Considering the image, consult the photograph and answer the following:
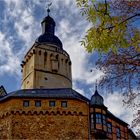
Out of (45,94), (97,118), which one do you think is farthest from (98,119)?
(45,94)

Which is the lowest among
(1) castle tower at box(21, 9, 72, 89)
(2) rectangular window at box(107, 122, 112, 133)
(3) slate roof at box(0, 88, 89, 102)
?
(2) rectangular window at box(107, 122, 112, 133)

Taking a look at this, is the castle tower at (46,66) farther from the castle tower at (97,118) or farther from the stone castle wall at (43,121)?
the stone castle wall at (43,121)

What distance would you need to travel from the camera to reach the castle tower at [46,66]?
5228 cm

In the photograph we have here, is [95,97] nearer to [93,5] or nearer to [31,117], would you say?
[31,117]

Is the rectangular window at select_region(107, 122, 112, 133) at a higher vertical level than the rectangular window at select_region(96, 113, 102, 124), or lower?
lower

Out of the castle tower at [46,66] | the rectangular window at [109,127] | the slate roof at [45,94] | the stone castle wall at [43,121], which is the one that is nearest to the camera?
the stone castle wall at [43,121]

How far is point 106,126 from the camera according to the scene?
3622cm

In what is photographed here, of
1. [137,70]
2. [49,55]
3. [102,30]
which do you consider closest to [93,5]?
[102,30]

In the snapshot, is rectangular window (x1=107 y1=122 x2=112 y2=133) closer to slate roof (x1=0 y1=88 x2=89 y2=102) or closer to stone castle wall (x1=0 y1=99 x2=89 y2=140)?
stone castle wall (x1=0 y1=99 x2=89 y2=140)

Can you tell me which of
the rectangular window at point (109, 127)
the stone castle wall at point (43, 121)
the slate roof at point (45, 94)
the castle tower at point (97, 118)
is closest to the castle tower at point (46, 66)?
the slate roof at point (45, 94)

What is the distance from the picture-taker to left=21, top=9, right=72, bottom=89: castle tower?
52.3 metres

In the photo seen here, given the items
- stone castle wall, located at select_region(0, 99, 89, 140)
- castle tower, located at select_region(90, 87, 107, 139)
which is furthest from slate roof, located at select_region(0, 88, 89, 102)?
castle tower, located at select_region(90, 87, 107, 139)

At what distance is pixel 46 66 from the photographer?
174ft

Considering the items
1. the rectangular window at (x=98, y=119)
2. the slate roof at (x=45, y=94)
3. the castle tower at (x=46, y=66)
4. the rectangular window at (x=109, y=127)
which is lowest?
the rectangular window at (x=109, y=127)
